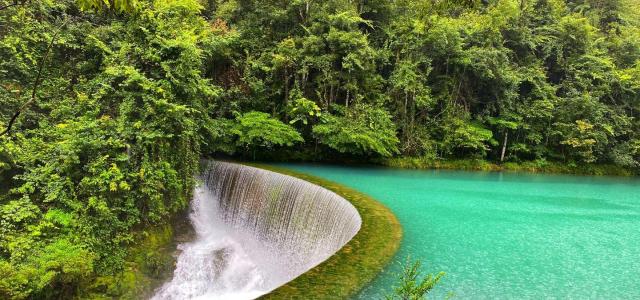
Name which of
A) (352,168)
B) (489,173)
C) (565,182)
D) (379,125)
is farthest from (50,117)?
(565,182)

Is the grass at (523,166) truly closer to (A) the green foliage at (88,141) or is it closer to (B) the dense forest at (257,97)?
(B) the dense forest at (257,97)

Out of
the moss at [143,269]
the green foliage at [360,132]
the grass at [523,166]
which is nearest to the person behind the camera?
the moss at [143,269]

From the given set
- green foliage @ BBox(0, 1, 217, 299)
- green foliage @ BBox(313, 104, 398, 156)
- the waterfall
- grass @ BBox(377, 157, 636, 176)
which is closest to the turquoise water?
green foliage @ BBox(313, 104, 398, 156)

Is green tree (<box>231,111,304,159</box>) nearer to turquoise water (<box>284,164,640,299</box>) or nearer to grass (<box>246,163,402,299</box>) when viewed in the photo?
turquoise water (<box>284,164,640,299</box>)

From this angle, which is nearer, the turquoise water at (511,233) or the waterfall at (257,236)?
the turquoise water at (511,233)

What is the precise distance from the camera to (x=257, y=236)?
898 cm

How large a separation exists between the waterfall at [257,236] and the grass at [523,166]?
7550 millimetres

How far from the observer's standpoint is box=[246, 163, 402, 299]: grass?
12.6 ft

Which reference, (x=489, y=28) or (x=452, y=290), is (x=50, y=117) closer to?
(x=452, y=290)

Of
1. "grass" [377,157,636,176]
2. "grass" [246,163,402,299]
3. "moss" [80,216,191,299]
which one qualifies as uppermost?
"grass" [377,157,636,176]

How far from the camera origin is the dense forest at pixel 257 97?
6461mm

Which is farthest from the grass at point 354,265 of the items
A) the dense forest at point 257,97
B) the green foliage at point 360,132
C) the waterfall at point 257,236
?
the green foliage at point 360,132

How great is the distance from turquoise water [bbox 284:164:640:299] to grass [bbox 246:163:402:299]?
6.1 inches

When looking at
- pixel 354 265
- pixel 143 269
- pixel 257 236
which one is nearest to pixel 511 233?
pixel 354 265
